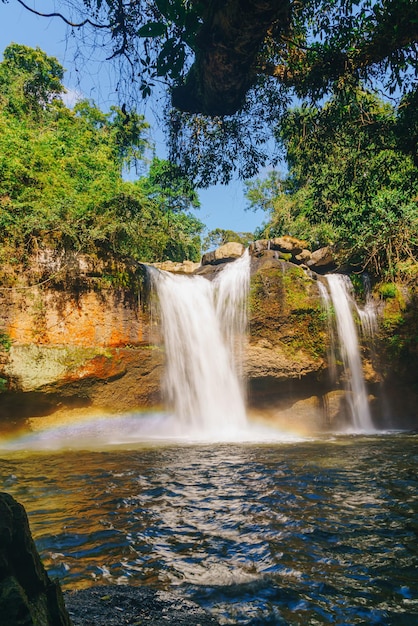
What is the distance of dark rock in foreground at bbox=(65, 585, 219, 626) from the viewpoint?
1952mm

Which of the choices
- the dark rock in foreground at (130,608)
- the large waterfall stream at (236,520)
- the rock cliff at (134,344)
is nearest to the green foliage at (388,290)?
the rock cliff at (134,344)

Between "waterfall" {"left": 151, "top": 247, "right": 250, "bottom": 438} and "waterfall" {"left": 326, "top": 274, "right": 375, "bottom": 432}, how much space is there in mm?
3388

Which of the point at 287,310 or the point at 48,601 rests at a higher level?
the point at 287,310

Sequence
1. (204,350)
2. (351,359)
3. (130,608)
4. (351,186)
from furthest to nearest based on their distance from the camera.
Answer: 1. (351,359)
2. (204,350)
3. (351,186)
4. (130,608)

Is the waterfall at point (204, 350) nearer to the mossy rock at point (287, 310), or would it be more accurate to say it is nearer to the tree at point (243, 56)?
the mossy rock at point (287, 310)

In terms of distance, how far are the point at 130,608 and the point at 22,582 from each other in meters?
0.98

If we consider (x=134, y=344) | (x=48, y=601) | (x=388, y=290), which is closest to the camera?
(x=48, y=601)

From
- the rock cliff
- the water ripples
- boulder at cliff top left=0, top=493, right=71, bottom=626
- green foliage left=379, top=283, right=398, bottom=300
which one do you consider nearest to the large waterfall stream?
the water ripples

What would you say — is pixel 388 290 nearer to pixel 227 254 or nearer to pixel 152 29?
pixel 227 254

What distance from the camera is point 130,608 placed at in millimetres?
2148

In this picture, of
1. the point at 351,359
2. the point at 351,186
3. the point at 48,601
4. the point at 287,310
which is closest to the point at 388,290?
Answer: the point at 351,359

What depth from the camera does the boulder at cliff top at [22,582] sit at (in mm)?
1249

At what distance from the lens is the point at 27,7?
8.65 ft

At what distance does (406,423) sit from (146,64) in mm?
14433
